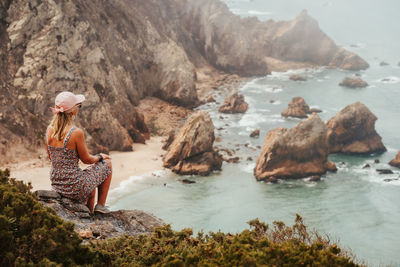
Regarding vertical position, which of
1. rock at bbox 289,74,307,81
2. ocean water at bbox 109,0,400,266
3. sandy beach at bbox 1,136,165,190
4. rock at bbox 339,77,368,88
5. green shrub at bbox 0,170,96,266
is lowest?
ocean water at bbox 109,0,400,266

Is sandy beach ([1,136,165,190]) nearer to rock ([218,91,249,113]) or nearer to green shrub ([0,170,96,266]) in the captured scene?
rock ([218,91,249,113])

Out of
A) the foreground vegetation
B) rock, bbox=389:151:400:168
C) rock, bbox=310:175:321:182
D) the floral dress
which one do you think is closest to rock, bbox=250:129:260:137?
rock, bbox=310:175:321:182

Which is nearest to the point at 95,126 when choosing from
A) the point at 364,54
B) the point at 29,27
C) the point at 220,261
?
the point at 29,27

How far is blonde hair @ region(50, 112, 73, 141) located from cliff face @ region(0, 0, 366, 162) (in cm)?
2185

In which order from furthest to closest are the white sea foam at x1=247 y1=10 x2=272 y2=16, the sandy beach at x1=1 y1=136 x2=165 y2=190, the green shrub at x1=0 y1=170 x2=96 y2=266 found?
the white sea foam at x1=247 y1=10 x2=272 y2=16
the sandy beach at x1=1 y1=136 x2=165 y2=190
the green shrub at x1=0 y1=170 x2=96 y2=266

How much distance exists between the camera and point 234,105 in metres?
53.5

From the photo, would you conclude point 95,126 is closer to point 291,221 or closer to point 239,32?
point 291,221

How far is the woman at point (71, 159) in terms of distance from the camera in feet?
29.2

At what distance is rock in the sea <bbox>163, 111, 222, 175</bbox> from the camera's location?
3459 cm

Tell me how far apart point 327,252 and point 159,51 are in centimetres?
4978

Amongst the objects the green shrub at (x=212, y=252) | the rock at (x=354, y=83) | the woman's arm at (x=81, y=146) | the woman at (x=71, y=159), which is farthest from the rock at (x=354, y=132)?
the woman's arm at (x=81, y=146)

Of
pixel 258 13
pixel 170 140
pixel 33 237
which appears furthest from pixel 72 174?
pixel 258 13

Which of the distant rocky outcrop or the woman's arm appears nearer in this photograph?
the woman's arm

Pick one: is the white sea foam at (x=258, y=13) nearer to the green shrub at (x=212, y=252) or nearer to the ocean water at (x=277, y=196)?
the ocean water at (x=277, y=196)
